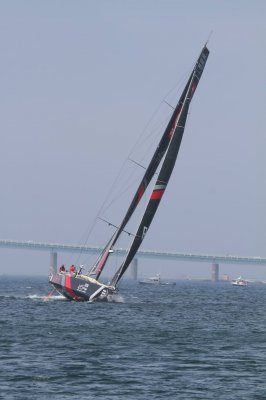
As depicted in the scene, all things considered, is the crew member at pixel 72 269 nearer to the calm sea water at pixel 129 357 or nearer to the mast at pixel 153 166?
the mast at pixel 153 166

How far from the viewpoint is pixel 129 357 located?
35.5 metres

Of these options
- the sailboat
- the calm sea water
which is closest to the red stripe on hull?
the sailboat

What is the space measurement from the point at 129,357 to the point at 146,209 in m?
31.5

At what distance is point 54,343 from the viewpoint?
39.8m

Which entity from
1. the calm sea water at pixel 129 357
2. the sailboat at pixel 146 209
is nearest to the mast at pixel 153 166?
the sailboat at pixel 146 209

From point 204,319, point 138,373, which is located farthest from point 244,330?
point 138,373

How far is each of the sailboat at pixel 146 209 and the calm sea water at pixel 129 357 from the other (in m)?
7.52

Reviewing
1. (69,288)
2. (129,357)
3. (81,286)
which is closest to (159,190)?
(81,286)

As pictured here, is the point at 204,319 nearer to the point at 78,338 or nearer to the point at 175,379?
the point at 78,338

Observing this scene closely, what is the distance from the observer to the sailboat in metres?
65.2

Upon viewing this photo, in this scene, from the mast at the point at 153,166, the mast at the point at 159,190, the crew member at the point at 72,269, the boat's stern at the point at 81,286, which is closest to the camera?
the boat's stern at the point at 81,286

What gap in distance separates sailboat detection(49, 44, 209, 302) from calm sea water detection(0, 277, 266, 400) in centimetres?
752

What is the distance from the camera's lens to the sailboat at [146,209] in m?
65.2

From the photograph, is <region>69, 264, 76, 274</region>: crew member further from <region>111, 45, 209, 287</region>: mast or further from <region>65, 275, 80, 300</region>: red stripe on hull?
<region>111, 45, 209, 287</region>: mast
